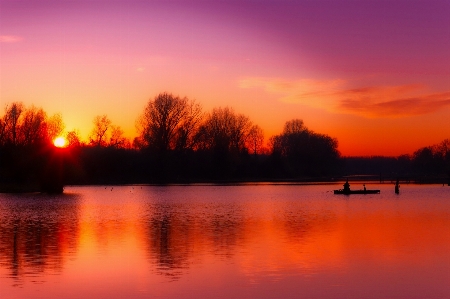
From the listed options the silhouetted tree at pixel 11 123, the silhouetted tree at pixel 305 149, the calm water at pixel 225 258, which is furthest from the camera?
the silhouetted tree at pixel 305 149

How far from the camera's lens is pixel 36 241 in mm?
29688

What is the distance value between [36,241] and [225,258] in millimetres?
9984

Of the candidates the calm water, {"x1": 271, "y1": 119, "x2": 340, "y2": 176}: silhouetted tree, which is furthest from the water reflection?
{"x1": 271, "y1": 119, "x2": 340, "y2": 176}: silhouetted tree

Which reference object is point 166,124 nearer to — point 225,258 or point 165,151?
point 165,151

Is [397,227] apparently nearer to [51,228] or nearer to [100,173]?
[51,228]

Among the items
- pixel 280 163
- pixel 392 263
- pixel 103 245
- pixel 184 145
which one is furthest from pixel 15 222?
pixel 280 163

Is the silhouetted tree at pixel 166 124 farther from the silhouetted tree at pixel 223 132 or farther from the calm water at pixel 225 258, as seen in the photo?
the calm water at pixel 225 258

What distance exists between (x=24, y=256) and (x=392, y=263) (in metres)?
12.7

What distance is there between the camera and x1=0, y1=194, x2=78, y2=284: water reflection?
2194cm

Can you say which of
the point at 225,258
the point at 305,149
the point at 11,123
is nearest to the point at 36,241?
the point at 225,258

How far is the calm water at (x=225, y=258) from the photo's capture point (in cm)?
1816

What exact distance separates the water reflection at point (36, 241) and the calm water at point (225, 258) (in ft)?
0.14

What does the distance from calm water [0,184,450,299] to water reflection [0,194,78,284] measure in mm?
43

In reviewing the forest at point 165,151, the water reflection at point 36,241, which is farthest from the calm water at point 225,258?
the forest at point 165,151
